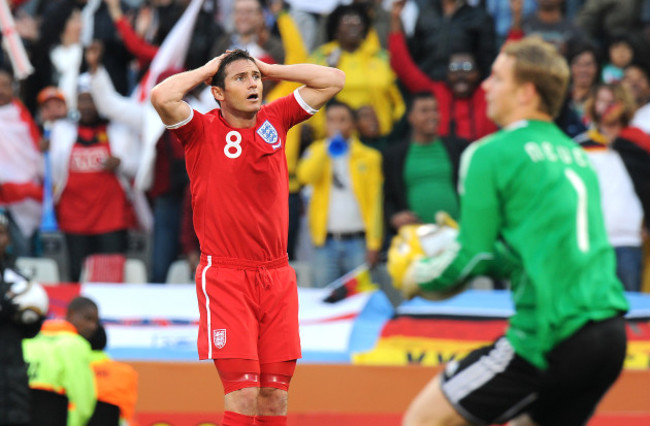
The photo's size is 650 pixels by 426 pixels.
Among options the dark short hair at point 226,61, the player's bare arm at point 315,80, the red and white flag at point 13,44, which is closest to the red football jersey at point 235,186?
the dark short hair at point 226,61

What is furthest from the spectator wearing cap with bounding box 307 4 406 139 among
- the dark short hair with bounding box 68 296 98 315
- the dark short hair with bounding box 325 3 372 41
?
the dark short hair with bounding box 68 296 98 315

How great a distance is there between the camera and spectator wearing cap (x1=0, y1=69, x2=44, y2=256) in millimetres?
11719

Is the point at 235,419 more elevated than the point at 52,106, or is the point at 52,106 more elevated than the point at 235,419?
the point at 52,106

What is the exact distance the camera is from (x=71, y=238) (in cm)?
1173

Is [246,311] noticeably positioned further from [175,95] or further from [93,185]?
[93,185]

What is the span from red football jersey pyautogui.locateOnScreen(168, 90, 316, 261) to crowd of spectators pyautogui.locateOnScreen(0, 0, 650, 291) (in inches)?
166

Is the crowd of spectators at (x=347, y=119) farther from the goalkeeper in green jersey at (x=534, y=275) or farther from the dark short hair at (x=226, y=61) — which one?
the goalkeeper in green jersey at (x=534, y=275)

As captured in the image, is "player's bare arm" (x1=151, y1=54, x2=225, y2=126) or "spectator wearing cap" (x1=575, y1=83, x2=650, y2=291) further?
"spectator wearing cap" (x1=575, y1=83, x2=650, y2=291)

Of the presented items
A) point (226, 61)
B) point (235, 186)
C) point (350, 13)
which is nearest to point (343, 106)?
point (350, 13)

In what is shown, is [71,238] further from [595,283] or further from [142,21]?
[595,283]

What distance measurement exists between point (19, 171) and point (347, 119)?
3.45 metres

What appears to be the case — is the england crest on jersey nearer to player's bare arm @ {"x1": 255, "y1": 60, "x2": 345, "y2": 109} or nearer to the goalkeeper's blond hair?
player's bare arm @ {"x1": 255, "y1": 60, "x2": 345, "y2": 109}

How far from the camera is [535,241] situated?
467 centimetres

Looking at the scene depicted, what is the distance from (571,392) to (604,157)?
20.7 feet
